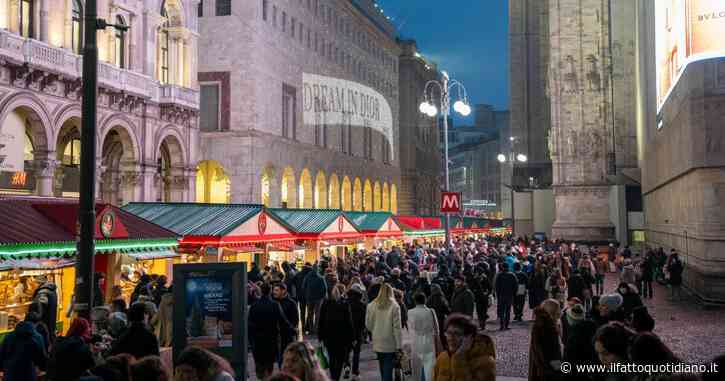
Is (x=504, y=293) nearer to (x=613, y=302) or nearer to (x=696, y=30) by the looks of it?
(x=613, y=302)

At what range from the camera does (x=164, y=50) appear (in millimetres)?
39062

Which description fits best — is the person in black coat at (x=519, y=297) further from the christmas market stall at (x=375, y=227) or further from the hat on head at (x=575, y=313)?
the christmas market stall at (x=375, y=227)

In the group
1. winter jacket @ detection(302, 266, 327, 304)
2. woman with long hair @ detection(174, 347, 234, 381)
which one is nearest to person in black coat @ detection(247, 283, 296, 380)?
winter jacket @ detection(302, 266, 327, 304)

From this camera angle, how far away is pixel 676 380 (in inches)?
161

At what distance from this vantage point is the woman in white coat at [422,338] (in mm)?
10195

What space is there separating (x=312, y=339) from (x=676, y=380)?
13520 millimetres

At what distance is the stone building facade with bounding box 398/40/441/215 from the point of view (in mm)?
91625

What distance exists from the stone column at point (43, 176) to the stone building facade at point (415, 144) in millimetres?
61655

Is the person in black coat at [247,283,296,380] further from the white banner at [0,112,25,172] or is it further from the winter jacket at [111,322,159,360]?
the white banner at [0,112,25,172]

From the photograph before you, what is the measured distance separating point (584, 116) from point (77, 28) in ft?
97.2

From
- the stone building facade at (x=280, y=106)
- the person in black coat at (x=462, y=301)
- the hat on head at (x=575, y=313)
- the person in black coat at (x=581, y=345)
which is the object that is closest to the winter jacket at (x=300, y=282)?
the person in black coat at (x=462, y=301)

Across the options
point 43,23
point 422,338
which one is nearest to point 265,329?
point 422,338

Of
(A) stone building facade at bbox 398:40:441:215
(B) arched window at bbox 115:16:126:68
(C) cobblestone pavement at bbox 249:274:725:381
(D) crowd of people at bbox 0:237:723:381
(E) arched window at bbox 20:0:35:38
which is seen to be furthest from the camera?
(A) stone building facade at bbox 398:40:441:215

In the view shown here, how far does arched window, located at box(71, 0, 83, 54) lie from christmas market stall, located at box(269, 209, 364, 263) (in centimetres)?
1063
